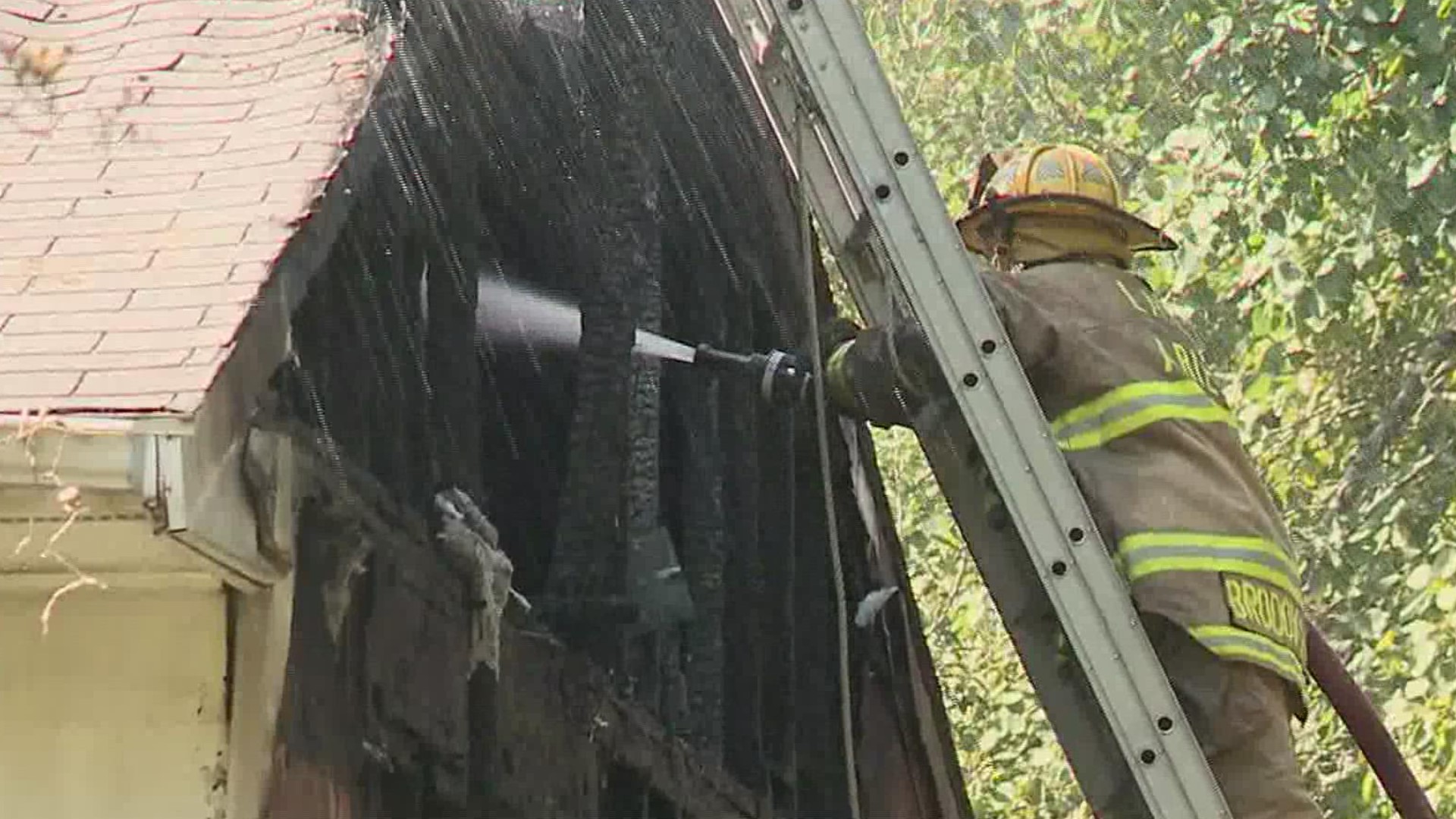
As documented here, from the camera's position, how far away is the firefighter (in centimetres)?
375

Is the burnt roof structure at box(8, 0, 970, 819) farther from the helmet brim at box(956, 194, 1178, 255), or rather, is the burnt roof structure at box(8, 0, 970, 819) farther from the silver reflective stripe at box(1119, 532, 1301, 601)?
the silver reflective stripe at box(1119, 532, 1301, 601)

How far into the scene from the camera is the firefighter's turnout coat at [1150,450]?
3734 millimetres

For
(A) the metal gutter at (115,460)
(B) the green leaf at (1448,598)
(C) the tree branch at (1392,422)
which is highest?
(C) the tree branch at (1392,422)

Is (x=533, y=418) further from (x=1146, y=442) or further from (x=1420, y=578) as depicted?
(x=1420, y=578)

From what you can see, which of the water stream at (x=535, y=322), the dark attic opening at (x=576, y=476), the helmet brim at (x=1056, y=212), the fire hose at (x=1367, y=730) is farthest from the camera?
the water stream at (x=535, y=322)

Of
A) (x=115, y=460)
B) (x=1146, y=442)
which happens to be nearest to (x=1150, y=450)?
(x=1146, y=442)

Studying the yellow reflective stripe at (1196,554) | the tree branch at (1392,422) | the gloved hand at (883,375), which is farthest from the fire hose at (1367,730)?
the tree branch at (1392,422)

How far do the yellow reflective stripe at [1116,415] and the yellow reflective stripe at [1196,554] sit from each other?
22 centimetres

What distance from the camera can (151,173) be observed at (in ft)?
10.8

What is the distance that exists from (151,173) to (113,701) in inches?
31.7

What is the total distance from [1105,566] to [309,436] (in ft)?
4.16

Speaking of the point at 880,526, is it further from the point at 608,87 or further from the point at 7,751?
the point at 7,751

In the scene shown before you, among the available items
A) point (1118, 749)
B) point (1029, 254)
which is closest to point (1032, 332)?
point (1029, 254)

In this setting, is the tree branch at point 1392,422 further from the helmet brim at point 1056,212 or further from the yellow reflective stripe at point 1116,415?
the yellow reflective stripe at point 1116,415
